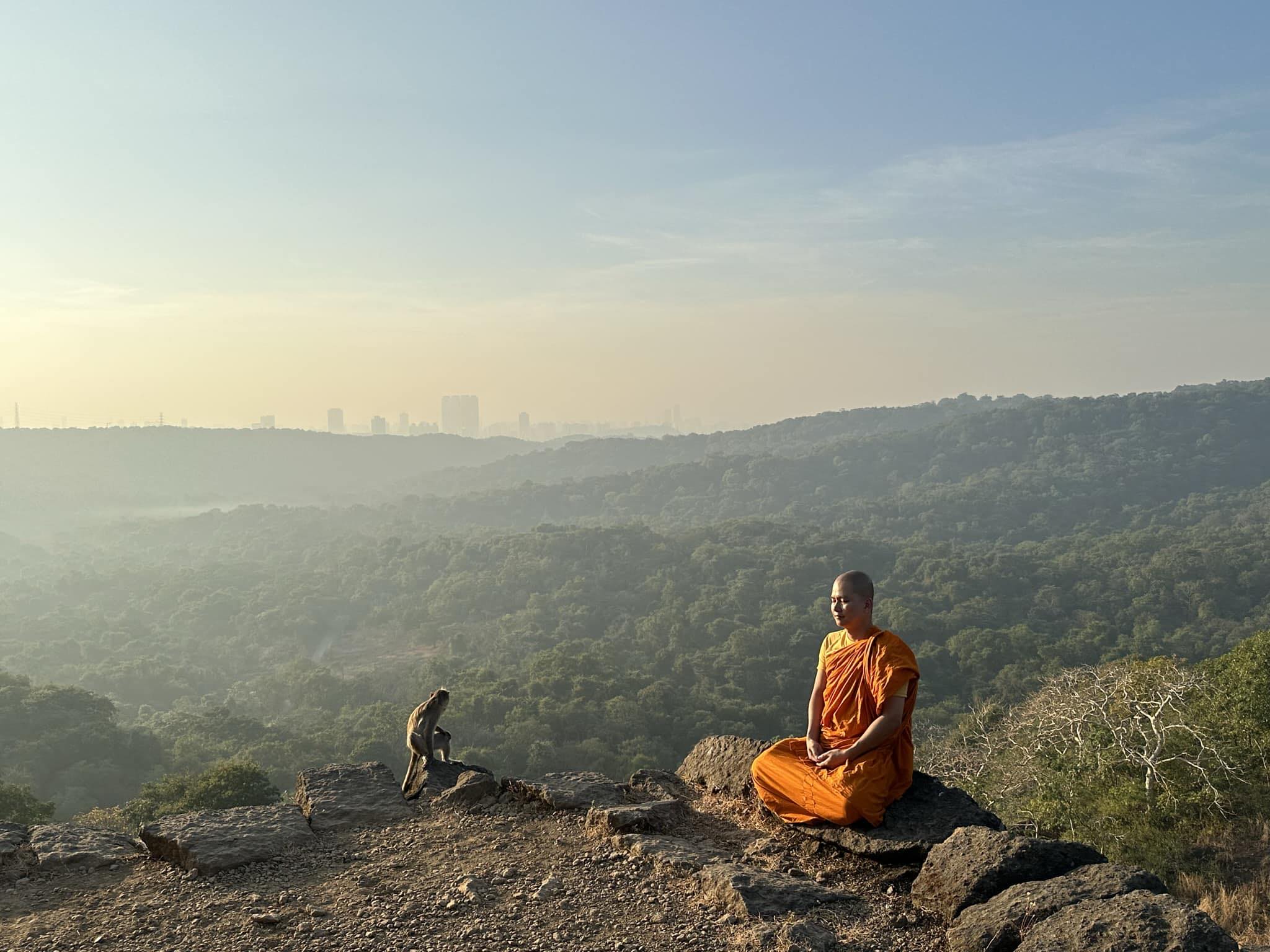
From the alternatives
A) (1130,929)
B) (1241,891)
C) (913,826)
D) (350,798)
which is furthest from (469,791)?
(1241,891)

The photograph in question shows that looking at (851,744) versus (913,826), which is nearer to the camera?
(913,826)

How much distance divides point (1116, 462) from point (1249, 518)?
26801mm

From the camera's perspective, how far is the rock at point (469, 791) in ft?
19.5

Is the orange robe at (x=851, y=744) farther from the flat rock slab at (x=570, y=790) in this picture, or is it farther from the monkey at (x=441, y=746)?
the monkey at (x=441, y=746)

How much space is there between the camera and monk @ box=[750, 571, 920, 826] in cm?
465

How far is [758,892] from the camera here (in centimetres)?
411

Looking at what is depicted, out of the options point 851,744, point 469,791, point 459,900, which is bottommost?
point 469,791

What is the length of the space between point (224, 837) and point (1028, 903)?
4.58 m

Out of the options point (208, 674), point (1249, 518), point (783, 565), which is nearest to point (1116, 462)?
point (1249, 518)

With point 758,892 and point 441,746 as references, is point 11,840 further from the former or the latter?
point 758,892

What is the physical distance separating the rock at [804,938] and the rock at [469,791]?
2.80 m

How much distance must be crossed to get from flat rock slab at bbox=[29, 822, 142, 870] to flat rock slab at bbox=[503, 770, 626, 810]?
8.16 feet

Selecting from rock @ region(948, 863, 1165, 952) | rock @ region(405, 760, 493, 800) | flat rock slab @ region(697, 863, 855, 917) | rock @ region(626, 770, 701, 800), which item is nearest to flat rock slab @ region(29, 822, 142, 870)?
rock @ region(405, 760, 493, 800)

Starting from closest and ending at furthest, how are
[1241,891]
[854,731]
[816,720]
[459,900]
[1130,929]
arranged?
[1130,929] < [459,900] < [854,731] < [816,720] < [1241,891]
